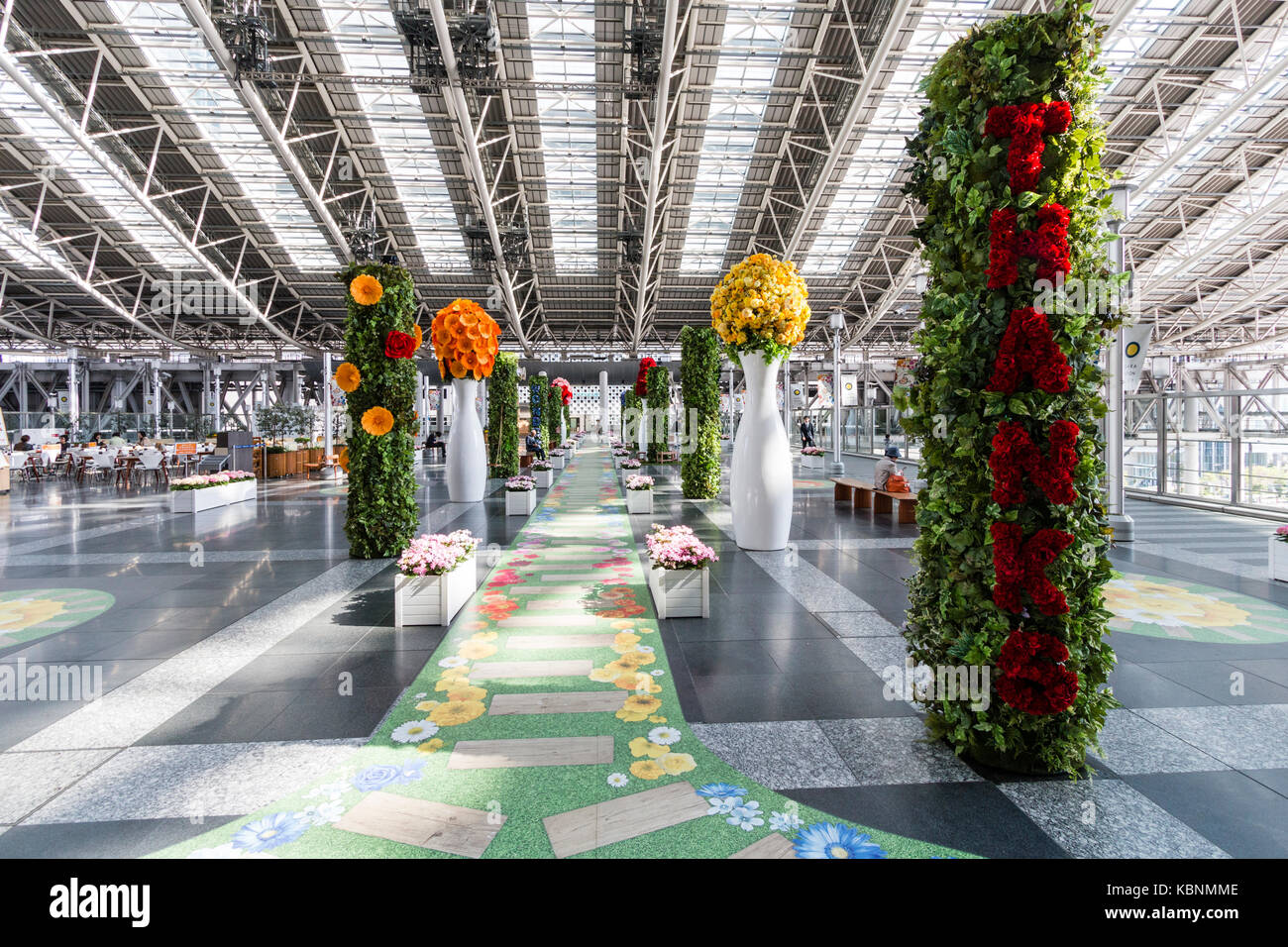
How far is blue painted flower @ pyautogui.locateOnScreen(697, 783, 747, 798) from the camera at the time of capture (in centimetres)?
245

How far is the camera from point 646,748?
2.83 metres

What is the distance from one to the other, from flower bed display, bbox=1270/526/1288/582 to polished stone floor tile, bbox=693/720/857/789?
552 cm

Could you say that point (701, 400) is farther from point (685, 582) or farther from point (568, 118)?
point (568, 118)

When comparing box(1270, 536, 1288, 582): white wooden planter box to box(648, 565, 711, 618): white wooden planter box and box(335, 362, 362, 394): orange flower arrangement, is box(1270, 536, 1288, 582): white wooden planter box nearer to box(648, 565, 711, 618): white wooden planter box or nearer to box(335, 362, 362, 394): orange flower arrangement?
box(648, 565, 711, 618): white wooden planter box

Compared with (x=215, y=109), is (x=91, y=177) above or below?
below

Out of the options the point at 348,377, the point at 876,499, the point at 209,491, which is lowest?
the point at 876,499

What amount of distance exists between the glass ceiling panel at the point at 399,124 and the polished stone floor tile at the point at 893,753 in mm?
16443

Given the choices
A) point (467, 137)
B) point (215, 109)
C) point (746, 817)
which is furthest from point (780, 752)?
point (215, 109)

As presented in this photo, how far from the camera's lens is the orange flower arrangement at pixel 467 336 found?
821cm

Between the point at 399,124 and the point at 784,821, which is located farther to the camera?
the point at 399,124

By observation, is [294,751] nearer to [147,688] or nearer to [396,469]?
[147,688]

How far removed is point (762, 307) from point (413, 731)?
17.0 feet

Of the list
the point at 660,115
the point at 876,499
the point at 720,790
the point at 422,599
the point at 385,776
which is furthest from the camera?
the point at 660,115

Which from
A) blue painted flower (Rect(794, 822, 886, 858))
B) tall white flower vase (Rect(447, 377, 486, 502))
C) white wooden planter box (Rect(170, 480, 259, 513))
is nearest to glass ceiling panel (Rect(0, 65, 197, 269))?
white wooden planter box (Rect(170, 480, 259, 513))
